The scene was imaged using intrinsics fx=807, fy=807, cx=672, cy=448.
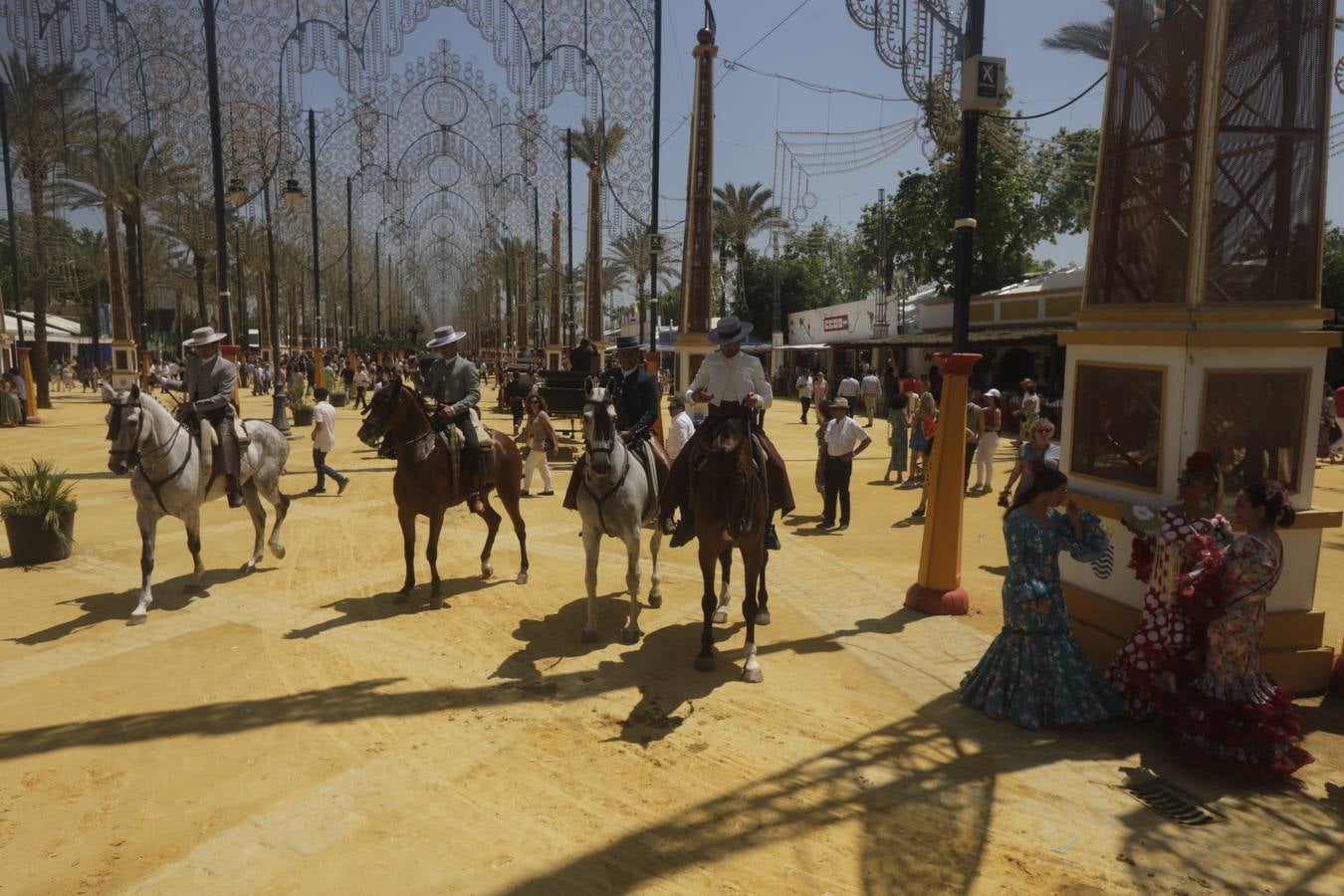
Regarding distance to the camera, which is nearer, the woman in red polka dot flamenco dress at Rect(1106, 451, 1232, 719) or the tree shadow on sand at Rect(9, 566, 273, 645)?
the woman in red polka dot flamenco dress at Rect(1106, 451, 1232, 719)

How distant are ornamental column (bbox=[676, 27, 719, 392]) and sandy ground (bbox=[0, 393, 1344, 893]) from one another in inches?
301

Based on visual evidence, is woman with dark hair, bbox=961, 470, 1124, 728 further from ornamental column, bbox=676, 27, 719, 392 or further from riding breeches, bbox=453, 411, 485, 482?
ornamental column, bbox=676, 27, 719, 392

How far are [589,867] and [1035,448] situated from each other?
6.53 m

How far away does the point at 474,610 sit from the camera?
7582mm

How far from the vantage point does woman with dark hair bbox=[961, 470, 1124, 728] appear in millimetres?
4961

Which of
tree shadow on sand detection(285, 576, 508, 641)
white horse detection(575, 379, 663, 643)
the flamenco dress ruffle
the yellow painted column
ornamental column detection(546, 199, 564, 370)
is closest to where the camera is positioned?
the flamenco dress ruffle

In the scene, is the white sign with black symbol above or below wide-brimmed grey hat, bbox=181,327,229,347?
above

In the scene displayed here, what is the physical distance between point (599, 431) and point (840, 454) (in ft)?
18.5

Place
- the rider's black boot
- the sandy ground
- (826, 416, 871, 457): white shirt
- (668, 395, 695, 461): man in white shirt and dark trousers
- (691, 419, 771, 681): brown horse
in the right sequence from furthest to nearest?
(826, 416, 871, 457): white shirt → (668, 395, 695, 461): man in white shirt and dark trousers → the rider's black boot → (691, 419, 771, 681): brown horse → the sandy ground

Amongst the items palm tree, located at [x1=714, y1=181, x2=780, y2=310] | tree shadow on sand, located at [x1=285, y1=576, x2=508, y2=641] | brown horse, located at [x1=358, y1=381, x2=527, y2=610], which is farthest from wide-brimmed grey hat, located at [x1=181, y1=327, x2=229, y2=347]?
palm tree, located at [x1=714, y1=181, x2=780, y2=310]

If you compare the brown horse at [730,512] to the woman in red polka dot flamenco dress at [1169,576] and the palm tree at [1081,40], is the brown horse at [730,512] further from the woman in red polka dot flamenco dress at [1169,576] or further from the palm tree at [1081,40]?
the palm tree at [1081,40]

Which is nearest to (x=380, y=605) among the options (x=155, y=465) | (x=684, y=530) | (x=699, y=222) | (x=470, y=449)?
(x=470, y=449)

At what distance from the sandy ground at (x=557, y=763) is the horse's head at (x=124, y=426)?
1.43 m

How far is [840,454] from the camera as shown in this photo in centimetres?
1123
